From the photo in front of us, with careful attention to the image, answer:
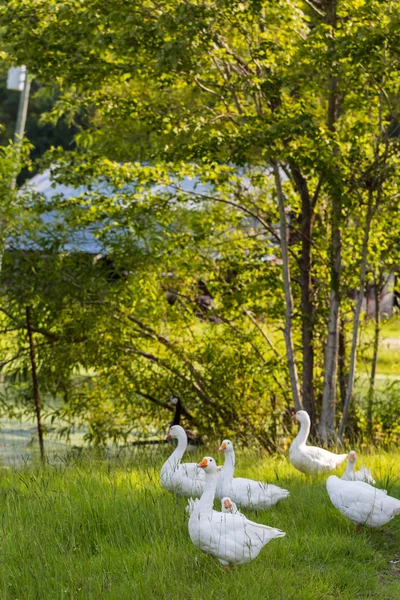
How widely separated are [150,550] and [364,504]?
1395mm

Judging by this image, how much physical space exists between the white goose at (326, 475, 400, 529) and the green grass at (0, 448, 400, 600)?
0.16 metres

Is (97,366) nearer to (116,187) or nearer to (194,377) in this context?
(194,377)

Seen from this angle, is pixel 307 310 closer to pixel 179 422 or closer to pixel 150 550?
pixel 179 422

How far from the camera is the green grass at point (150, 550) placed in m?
4.26

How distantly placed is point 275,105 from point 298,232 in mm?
1719

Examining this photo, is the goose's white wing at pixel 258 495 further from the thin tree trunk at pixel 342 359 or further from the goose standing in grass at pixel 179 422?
the thin tree trunk at pixel 342 359

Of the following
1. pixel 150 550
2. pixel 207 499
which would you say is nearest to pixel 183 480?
pixel 150 550

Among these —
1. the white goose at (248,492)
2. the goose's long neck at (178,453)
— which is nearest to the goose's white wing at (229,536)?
the white goose at (248,492)

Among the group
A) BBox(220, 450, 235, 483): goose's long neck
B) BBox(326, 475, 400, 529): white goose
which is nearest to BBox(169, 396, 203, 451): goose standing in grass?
BBox(220, 450, 235, 483): goose's long neck

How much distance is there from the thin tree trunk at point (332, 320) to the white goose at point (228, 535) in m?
5.76

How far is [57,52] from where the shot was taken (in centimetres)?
973

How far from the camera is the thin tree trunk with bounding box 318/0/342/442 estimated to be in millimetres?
10195

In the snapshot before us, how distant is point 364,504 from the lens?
5.29 m

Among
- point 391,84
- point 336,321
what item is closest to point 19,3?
point 391,84
